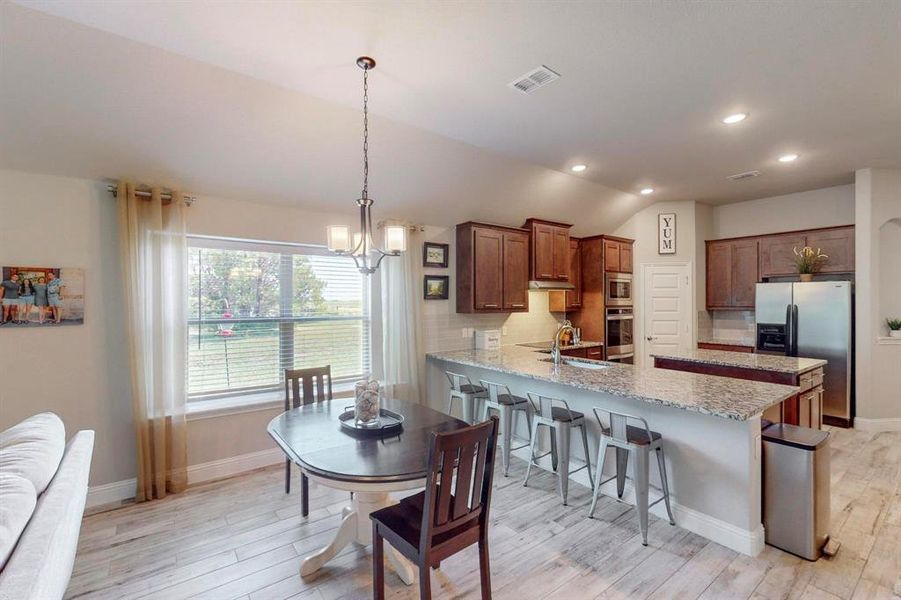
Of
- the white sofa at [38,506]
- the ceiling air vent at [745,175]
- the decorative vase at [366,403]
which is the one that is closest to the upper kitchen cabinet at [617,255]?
the ceiling air vent at [745,175]

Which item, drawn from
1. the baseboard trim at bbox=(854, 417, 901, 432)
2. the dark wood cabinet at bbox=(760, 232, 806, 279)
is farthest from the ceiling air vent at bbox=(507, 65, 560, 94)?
the baseboard trim at bbox=(854, 417, 901, 432)

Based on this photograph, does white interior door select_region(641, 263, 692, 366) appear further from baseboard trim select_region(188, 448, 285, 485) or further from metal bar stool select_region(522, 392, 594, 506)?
baseboard trim select_region(188, 448, 285, 485)

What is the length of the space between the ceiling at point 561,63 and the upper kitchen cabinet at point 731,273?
2108mm

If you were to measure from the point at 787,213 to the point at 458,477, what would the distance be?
20.6ft

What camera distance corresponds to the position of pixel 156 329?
3184 mm

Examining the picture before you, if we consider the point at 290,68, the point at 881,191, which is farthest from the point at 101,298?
the point at 881,191

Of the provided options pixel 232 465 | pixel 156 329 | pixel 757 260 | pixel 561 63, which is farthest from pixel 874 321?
pixel 156 329

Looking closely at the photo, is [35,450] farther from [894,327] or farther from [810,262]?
[894,327]

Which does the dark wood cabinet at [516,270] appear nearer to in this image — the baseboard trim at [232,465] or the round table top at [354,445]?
the round table top at [354,445]

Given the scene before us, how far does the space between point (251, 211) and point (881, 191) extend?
670 cm

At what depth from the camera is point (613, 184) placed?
16.6ft

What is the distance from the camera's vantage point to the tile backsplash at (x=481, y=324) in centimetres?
479

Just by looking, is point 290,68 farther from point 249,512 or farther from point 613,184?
point 613,184

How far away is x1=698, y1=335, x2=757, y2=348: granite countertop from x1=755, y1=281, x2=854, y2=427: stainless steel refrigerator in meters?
0.50
